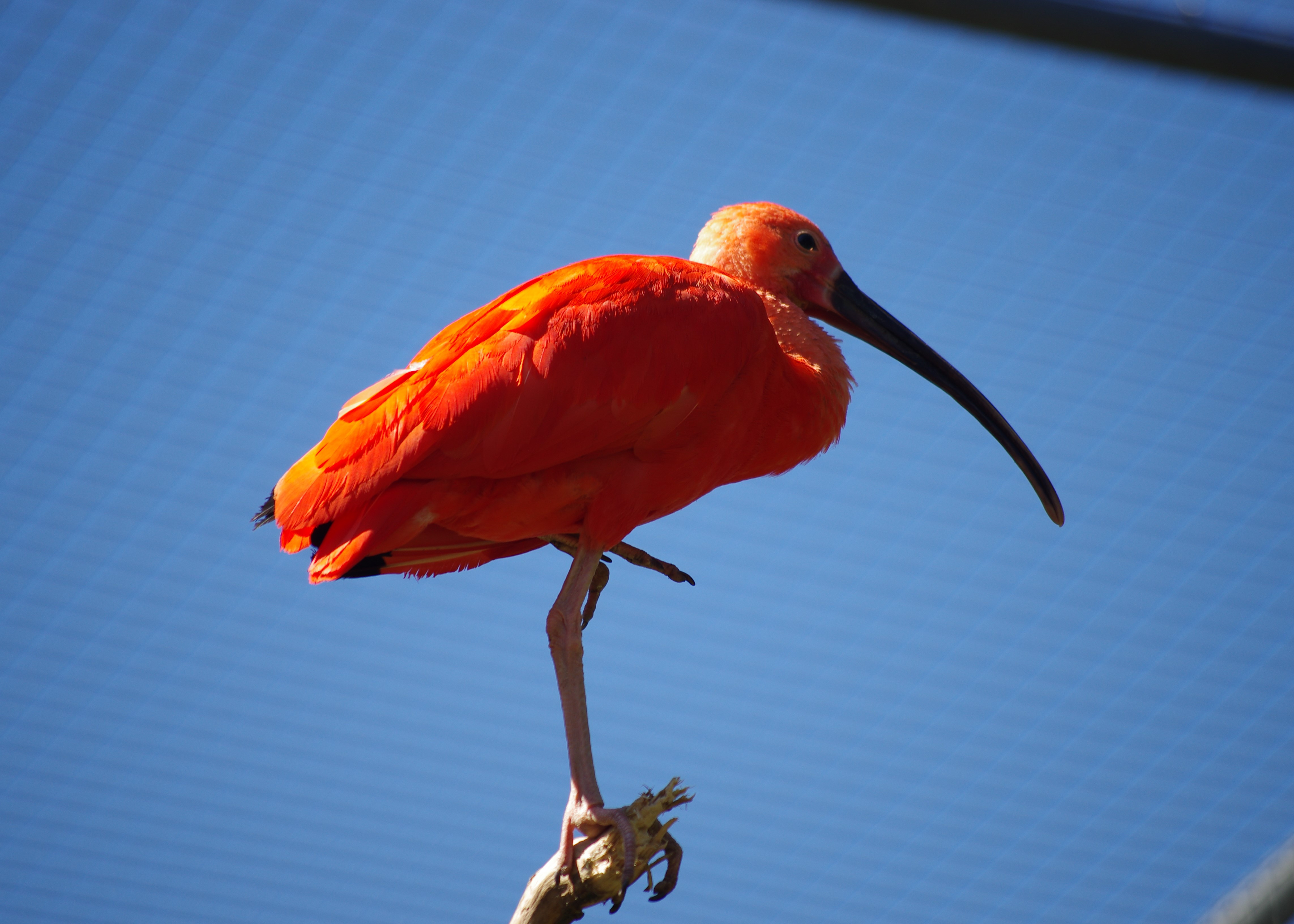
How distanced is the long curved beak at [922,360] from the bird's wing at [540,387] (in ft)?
2.38

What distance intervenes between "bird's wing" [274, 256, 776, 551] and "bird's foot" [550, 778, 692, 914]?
836 mm

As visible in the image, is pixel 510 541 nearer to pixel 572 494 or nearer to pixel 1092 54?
pixel 572 494

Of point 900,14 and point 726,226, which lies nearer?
point 900,14

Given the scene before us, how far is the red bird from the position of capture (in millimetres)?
3104

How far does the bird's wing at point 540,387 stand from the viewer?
3.10 meters

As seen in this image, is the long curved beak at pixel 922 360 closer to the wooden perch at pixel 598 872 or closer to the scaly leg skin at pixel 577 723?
the scaly leg skin at pixel 577 723

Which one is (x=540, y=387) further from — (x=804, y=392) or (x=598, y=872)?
(x=598, y=872)

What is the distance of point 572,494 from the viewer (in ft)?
10.6

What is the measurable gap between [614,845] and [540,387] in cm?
109

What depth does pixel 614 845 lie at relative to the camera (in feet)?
9.87

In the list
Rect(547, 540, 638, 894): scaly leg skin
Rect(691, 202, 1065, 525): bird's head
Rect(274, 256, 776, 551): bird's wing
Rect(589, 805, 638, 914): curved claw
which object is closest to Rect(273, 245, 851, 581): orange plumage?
Rect(274, 256, 776, 551): bird's wing

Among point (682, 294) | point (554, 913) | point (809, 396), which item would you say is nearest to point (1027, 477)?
point (809, 396)

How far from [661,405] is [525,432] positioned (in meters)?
0.35

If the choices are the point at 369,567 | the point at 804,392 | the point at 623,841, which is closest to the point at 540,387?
the point at 369,567
